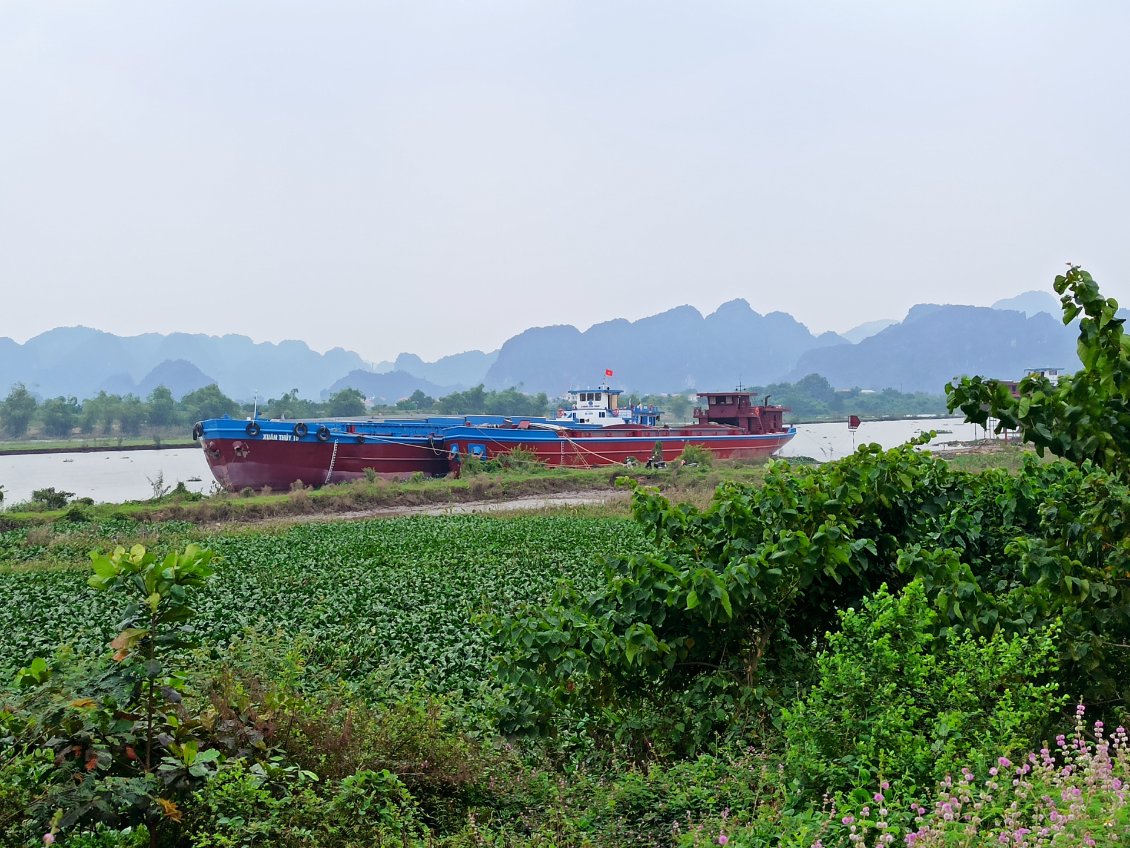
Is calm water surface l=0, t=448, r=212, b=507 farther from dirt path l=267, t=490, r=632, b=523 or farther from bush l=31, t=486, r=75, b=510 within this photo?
dirt path l=267, t=490, r=632, b=523

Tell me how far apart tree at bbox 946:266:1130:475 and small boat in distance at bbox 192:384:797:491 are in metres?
29.0

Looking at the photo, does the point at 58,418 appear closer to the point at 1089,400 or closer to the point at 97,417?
the point at 97,417

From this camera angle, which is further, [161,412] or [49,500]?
[161,412]

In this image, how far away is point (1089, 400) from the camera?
151 inches

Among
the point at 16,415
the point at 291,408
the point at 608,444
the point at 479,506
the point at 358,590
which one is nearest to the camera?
the point at 358,590

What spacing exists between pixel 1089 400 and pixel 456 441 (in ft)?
105

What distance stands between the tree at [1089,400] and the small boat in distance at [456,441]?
95.1 feet

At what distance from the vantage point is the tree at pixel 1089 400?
3784 millimetres

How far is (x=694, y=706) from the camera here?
4969 millimetres

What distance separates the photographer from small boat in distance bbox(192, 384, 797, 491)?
102ft

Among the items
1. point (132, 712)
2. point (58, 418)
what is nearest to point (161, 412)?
point (58, 418)

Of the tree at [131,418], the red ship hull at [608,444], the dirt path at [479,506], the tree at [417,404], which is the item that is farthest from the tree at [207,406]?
the dirt path at [479,506]

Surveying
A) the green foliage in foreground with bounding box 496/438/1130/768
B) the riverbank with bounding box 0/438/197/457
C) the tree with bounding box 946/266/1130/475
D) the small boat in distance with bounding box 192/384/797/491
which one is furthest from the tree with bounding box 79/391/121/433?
the tree with bounding box 946/266/1130/475

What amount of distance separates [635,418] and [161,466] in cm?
3472
